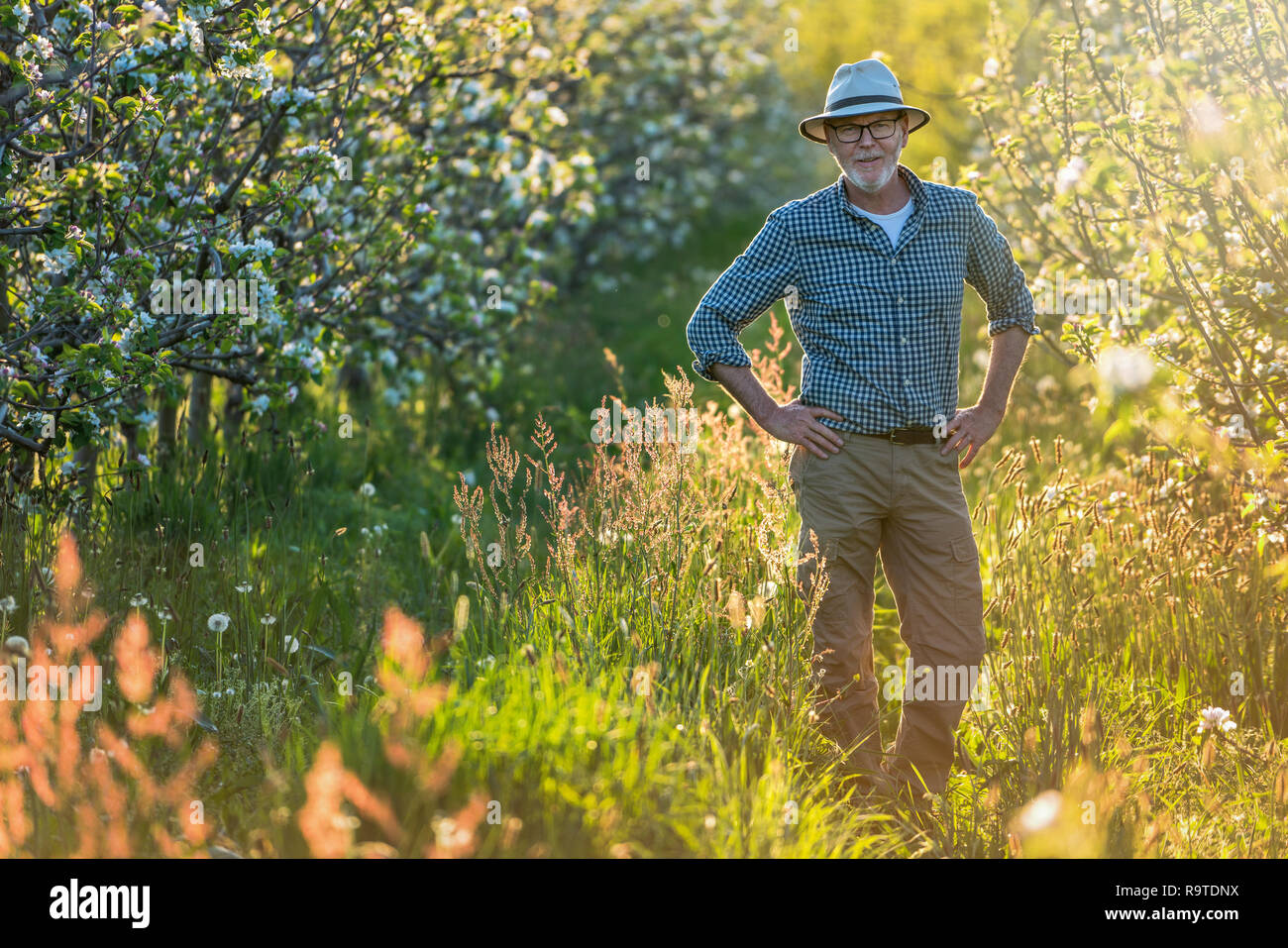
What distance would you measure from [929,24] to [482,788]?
24077 millimetres

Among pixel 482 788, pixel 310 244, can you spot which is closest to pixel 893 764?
pixel 482 788

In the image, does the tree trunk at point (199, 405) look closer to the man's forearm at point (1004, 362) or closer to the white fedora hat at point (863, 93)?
the white fedora hat at point (863, 93)

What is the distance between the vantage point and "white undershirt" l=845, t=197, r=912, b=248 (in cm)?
421

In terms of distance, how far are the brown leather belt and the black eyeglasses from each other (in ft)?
3.36

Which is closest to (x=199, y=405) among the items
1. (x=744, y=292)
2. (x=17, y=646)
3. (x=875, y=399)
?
(x=17, y=646)

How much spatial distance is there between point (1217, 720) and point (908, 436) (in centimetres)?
161

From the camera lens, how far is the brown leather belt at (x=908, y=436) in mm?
4215

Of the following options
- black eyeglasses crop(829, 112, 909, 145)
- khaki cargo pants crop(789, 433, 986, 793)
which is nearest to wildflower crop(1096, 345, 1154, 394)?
khaki cargo pants crop(789, 433, 986, 793)

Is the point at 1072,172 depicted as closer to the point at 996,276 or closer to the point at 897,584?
the point at 996,276

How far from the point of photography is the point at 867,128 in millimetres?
4172

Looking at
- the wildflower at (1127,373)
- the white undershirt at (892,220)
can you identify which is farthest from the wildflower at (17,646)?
the wildflower at (1127,373)
